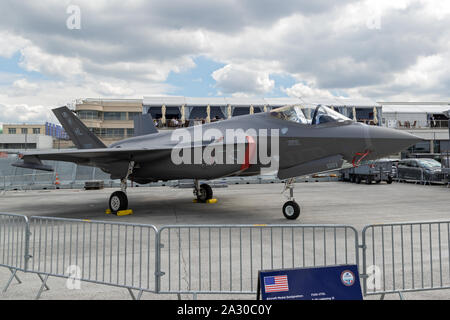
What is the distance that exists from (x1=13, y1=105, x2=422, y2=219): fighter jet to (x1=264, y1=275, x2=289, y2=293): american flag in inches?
233

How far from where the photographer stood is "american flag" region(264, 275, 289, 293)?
3254 mm

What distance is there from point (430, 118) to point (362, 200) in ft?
130

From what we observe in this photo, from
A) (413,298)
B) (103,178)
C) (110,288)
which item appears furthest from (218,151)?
(103,178)

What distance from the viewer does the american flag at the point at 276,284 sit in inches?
128

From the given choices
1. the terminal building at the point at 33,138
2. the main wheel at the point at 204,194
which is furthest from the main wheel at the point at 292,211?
the terminal building at the point at 33,138

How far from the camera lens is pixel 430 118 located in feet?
152

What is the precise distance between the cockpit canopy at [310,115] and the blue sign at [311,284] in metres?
6.18

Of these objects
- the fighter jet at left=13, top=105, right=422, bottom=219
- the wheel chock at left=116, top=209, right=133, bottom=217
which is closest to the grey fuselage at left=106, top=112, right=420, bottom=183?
the fighter jet at left=13, top=105, right=422, bottom=219

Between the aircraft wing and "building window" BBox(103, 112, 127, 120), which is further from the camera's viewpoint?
"building window" BBox(103, 112, 127, 120)

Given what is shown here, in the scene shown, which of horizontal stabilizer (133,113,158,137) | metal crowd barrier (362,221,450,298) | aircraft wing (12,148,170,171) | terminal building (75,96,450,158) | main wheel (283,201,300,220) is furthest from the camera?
terminal building (75,96,450,158)

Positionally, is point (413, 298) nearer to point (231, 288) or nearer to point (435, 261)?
point (435, 261)

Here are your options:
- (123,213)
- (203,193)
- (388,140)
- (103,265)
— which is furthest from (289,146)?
(103,265)

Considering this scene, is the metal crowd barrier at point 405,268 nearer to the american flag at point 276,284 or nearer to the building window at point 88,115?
the american flag at point 276,284

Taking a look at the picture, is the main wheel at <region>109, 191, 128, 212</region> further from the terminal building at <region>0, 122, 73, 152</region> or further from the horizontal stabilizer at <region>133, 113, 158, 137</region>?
the terminal building at <region>0, 122, 73, 152</region>
